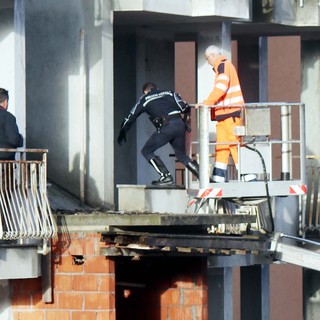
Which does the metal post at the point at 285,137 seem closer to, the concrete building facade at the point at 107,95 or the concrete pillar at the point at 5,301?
the concrete building facade at the point at 107,95

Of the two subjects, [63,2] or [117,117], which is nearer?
[63,2]

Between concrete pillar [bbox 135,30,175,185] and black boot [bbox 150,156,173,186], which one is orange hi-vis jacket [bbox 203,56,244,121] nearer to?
black boot [bbox 150,156,173,186]

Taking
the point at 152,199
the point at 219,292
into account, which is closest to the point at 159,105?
the point at 152,199

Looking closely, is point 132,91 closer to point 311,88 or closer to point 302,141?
point 311,88

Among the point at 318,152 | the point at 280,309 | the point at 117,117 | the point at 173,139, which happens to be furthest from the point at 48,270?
the point at 280,309

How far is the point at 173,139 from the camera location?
35094 millimetres

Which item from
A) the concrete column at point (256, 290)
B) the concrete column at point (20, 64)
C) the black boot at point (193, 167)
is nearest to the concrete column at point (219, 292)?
the concrete column at point (256, 290)

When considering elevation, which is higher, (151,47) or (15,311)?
(151,47)

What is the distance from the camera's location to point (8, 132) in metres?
32.2

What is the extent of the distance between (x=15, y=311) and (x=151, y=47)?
802 cm

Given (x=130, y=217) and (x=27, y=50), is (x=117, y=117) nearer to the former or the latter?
(x=27, y=50)

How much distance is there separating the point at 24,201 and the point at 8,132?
0.95m

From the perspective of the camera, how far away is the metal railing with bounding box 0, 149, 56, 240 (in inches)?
1248

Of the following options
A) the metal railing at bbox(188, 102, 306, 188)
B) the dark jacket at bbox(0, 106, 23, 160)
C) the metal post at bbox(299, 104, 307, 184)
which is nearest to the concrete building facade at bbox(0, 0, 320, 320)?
the dark jacket at bbox(0, 106, 23, 160)
